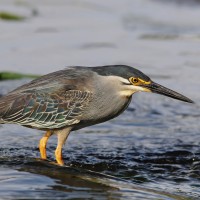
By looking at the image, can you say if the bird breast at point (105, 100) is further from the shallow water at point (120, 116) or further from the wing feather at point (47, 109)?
the shallow water at point (120, 116)

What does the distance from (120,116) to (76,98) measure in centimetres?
283

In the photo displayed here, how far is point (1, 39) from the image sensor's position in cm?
1620

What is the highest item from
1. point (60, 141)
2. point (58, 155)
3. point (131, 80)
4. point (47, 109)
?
point (131, 80)

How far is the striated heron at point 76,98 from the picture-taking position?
9320 mm

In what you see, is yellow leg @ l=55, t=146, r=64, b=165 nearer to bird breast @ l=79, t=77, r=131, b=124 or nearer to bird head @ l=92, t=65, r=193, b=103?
bird breast @ l=79, t=77, r=131, b=124

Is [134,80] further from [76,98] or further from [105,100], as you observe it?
[76,98]

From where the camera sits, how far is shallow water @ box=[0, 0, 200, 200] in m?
8.55

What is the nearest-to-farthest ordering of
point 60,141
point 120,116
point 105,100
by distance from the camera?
point 105,100, point 60,141, point 120,116

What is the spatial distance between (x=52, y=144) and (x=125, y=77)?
1920 millimetres

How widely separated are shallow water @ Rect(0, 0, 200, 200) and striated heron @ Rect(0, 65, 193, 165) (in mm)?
498

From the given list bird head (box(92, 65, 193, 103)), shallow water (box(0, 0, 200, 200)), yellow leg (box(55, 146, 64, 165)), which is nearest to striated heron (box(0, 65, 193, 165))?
bird head (box(92, 65, 193, 103))

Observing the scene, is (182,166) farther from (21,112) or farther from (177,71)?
(177,71)

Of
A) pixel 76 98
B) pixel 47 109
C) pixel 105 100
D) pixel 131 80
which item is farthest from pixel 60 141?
pixel 131 80

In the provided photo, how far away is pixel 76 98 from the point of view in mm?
9359
